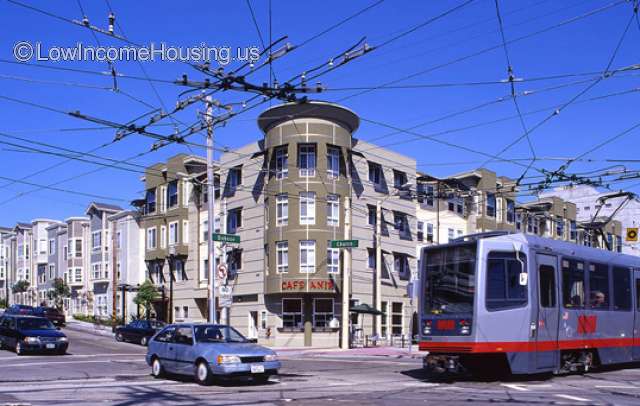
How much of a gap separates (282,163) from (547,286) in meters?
25.8

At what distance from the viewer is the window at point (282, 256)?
41.4m

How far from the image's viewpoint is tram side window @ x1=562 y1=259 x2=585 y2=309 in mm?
18688

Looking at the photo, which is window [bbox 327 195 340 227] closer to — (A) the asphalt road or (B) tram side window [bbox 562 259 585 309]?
(A) the asphalt road

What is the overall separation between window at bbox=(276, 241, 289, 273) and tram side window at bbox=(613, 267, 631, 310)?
73.8 ft

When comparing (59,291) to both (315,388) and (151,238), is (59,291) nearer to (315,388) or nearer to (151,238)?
(151,238)

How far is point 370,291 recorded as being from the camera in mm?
43750

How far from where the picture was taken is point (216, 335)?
17.8 metres

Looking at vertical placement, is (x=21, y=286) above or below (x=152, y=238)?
below

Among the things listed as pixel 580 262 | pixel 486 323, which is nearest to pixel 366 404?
pixel 486 323

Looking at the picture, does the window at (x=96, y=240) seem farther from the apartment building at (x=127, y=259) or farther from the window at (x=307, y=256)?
the window at (x=307, y=256)

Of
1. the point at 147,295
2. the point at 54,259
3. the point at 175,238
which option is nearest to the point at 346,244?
the point at 175,238

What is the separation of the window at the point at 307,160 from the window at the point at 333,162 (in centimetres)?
86

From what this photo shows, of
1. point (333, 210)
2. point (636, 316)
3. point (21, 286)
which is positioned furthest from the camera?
point (21, 286)

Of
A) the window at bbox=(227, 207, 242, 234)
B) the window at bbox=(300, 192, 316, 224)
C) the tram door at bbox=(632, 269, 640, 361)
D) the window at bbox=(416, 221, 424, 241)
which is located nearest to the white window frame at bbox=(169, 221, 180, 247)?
the window at bbox=(227, 207, 242, 234)
